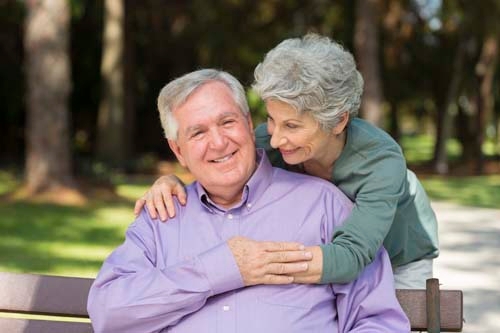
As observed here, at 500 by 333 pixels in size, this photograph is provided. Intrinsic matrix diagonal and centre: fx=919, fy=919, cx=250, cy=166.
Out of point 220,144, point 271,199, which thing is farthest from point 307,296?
point 220,144

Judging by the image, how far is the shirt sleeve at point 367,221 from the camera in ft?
9.29

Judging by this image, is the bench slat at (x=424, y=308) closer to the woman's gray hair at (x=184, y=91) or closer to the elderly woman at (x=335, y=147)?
the elderly woman at (x=335, y=147)

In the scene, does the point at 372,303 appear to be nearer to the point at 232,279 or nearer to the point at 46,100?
the point at 232,279

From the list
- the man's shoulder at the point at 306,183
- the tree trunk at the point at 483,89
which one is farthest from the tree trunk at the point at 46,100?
the tree trunk at the point at 483,89

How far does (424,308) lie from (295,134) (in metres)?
0.72

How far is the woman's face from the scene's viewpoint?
296cm

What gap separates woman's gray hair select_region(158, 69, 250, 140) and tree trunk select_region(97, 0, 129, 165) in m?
19.5

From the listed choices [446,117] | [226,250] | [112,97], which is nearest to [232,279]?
[226,250]

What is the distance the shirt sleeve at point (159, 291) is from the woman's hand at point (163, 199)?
263 mm

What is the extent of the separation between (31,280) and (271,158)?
0.96m

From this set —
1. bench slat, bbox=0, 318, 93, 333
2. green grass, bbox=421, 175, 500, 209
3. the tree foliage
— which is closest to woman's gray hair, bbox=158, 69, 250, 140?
bench slat, bbox=0, 318, 93, 333

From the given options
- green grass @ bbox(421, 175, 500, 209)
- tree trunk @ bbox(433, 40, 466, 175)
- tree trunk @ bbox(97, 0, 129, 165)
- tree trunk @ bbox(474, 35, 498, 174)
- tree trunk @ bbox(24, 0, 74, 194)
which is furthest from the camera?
tree trunk @ bbox(433, 40, 466, 175)

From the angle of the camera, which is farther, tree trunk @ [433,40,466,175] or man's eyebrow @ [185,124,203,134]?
tree trunk @ [433,40,466,175]

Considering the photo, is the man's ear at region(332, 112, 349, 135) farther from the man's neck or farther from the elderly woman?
the man's neck
